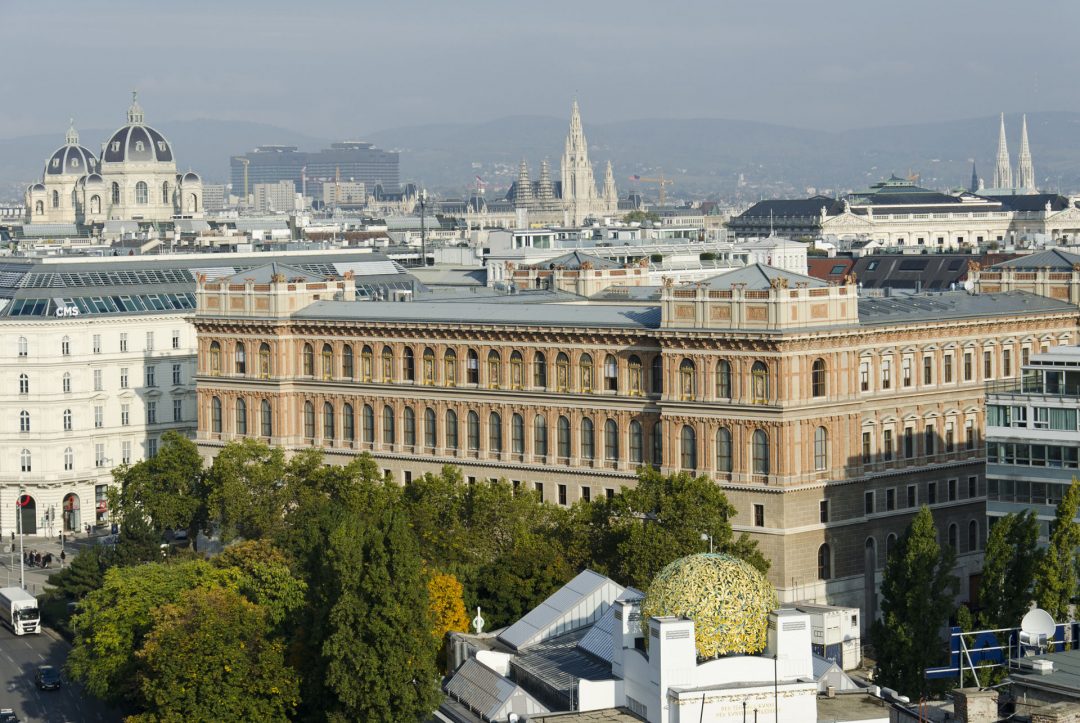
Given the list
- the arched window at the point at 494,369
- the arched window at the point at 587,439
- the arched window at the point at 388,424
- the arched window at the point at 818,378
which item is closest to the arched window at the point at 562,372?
the arched window at the point at 587,439

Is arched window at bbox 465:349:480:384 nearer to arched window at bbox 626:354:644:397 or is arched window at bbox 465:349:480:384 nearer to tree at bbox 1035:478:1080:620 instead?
→ arched window at bbox 626:354:644:397

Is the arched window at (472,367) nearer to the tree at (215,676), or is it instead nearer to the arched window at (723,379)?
the arched window at (723,379)

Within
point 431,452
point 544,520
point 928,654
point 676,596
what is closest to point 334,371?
point 431,452

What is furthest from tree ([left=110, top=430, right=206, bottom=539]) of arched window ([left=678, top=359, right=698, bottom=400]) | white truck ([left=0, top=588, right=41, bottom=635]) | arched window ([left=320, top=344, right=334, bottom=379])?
Answer: arched window ([left=678, top=359, right=698, bottom=400])

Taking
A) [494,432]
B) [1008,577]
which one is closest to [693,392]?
[494,432]

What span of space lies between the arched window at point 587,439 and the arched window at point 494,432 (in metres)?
6.41

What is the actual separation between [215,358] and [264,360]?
4765mm

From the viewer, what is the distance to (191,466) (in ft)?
447

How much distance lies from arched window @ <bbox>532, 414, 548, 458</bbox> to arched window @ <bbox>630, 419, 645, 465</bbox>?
6356 millimetres

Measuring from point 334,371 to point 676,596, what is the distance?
67706mm

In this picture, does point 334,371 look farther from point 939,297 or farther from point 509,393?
point 939,297

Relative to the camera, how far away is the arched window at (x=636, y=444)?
119312 millimetres

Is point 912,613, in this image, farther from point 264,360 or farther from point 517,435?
point 264,360

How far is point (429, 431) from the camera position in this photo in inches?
5167
